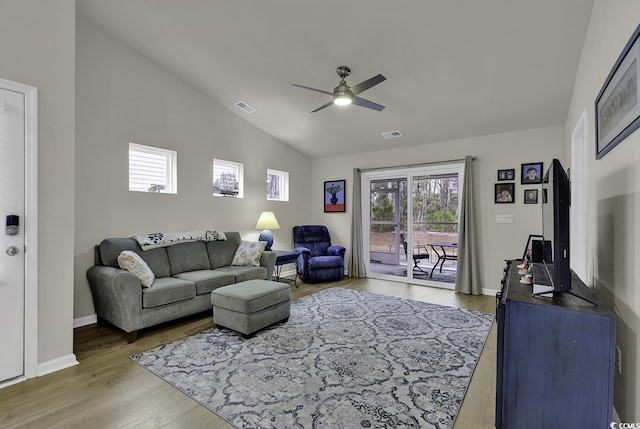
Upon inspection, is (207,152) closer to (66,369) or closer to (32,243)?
(32,243)

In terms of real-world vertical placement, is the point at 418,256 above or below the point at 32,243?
below

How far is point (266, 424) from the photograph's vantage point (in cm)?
179

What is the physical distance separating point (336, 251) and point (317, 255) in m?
0.41

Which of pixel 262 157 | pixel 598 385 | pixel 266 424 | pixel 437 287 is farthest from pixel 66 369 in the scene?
pixel 437 287

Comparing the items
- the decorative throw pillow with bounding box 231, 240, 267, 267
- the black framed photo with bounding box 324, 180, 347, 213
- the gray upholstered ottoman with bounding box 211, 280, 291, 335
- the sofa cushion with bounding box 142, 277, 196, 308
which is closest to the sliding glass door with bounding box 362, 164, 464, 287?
the black framed photo with bounding box 324, 180, 347, 213

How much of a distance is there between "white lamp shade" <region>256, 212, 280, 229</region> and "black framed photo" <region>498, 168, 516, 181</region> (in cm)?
362

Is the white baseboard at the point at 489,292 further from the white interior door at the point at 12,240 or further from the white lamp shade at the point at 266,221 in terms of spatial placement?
the white interior door at the point at 12,240

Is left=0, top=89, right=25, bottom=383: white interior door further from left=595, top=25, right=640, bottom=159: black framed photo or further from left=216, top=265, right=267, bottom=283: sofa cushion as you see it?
left=595, top=25, right=640, bottom=159: black framed photo

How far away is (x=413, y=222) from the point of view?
5461mm

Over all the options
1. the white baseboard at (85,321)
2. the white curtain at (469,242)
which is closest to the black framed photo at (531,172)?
the white curtain at (469,242)

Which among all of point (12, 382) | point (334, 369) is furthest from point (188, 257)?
point (334, 369)

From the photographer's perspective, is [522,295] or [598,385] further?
[522,295]

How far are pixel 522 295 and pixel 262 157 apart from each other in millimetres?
4681

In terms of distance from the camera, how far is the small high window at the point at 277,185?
5.80 m
